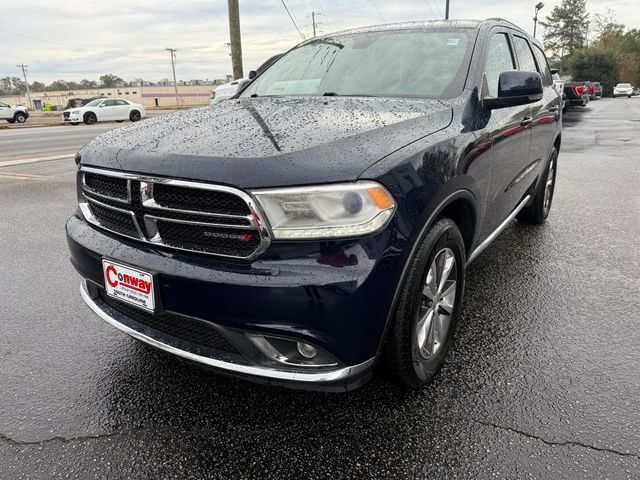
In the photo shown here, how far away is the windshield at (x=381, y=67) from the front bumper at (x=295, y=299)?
4.42 feet

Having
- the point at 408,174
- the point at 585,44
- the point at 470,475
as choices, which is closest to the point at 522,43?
the point at 408,174

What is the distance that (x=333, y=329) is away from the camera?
1.76 metres

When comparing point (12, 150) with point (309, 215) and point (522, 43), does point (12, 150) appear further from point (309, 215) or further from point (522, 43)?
point (309, 215)

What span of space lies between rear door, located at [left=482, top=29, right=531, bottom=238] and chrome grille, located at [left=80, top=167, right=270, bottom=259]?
1.56 m

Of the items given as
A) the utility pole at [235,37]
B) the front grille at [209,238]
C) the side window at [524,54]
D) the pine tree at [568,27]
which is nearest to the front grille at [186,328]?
the front grille at [209,238]

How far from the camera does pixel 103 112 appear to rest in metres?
28.0

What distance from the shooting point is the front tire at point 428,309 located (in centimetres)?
201

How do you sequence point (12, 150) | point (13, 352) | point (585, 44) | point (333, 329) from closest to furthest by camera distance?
point (333, 329), point (13, 352), point (12, 150), point (585, 44)

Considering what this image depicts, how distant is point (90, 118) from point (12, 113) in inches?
286

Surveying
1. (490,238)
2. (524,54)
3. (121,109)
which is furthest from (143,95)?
(490,238)

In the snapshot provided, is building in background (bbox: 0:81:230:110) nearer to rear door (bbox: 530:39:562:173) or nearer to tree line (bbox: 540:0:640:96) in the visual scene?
tree line (bbox: 540:0:640:96)

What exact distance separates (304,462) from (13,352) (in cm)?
186

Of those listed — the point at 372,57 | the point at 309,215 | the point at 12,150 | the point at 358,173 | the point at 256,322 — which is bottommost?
the point at 12,150

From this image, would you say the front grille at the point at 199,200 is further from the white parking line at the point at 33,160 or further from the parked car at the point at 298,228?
the white parking line at the point at 33,160
